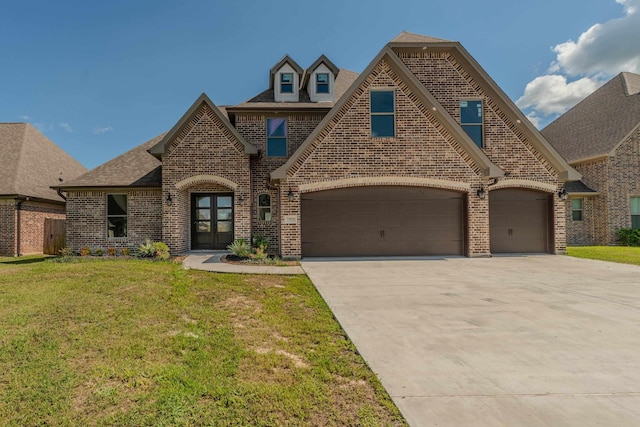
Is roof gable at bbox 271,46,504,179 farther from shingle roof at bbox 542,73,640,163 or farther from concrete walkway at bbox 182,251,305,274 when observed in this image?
shingle roof at bbox 542,73,640,163

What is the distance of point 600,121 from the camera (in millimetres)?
19797

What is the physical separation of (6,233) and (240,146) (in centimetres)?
1238

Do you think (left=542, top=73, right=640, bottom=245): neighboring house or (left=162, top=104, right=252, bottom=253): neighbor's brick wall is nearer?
(left=162, top=104, right=252, bottom=253): neighbor's brick wall

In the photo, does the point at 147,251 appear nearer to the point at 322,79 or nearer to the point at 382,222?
the point at 382,222

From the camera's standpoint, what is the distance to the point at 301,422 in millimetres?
2408

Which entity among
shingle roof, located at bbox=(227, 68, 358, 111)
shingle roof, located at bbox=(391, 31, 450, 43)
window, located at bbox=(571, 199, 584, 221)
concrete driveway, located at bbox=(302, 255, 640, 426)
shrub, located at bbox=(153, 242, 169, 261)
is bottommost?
concrete driveway, located at bbox=(302, 255, 640, 426)

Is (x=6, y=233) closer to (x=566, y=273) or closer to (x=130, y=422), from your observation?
(x=130, y=422)

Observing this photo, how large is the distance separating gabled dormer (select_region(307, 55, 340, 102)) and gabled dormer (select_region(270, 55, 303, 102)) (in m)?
0.74

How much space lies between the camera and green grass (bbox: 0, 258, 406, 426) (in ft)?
8.32

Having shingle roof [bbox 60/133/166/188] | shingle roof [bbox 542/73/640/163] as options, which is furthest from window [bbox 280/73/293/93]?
shingle roof [bbox 542/73/640/163]

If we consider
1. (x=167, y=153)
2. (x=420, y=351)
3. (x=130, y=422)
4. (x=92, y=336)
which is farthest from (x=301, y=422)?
(x=167, y=153)

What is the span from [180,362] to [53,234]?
16.7 metres

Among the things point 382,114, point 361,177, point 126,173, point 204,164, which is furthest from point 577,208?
point 126,173

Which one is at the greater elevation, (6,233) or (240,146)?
(240,146)
